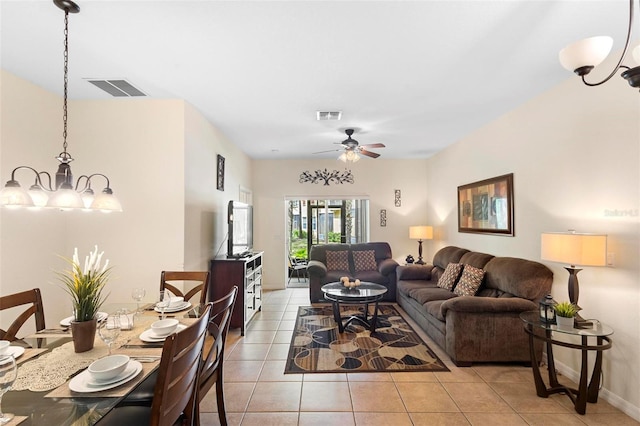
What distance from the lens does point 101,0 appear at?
5.96ft

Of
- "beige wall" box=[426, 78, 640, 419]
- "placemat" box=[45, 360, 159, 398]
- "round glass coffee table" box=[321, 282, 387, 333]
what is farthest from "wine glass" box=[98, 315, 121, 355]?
"beige wall" box=[426, 78, 640, 419]

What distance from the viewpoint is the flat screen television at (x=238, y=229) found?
4.25m

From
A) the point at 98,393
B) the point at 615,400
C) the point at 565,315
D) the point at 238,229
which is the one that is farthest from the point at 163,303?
the point at 615,400

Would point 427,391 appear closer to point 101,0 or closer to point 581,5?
point 581,5

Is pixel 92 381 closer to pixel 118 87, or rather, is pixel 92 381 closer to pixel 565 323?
pixel 118 87

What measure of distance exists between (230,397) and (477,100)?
378 cm

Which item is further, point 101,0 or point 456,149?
point 456,149

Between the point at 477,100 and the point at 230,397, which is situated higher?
the point at 477,100

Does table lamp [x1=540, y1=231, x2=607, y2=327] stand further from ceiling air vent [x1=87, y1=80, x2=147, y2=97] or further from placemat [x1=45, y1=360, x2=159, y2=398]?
ceiling air vent [x1=87, y1=80, x2=147, y2=97]

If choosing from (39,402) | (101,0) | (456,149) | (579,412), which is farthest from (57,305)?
(456,149)

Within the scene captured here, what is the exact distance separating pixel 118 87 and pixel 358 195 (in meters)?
4.66

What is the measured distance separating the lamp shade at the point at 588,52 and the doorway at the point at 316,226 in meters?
6.25

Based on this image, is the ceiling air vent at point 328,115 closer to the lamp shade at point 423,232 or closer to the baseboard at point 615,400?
the lamp shade at point 423,232

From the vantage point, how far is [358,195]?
6660mm
